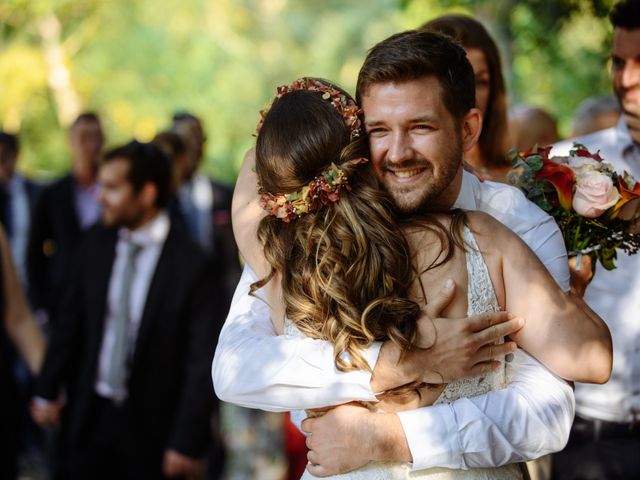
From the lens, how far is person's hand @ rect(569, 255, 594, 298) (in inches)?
149

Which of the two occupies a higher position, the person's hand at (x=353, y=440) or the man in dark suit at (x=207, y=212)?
the man in dark suit at (x=207, y=212)

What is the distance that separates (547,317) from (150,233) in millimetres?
3873

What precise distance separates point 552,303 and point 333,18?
39035 mm

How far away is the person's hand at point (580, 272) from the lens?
378 centimetres

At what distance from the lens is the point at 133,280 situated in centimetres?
635

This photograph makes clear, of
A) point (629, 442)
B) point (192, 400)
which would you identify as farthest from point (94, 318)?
point (629, 442)

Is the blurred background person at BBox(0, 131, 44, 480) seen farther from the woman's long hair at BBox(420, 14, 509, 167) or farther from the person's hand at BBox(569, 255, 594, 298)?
the person's hand at BBox(569, 255, 594, 298)

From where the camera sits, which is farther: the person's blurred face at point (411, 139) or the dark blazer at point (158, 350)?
the dark blazer at point (158, 350)

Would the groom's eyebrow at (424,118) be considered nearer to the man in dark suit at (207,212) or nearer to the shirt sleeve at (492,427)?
the shirt sleeve at (492,427)

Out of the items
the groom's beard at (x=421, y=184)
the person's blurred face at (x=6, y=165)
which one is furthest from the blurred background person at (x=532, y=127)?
the person's blurred face at (x=6, y=165)

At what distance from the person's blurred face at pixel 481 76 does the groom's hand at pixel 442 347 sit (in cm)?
178

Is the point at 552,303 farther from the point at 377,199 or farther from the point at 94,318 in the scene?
the point at 94,318

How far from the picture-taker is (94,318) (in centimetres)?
622

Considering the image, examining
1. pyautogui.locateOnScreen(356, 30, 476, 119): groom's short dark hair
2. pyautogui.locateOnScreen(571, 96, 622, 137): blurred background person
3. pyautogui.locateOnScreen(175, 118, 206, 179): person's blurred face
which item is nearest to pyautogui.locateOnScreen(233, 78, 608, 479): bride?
pyautogui.locateOnScreen(356, 30, 476, 119): groom's short dark hair
